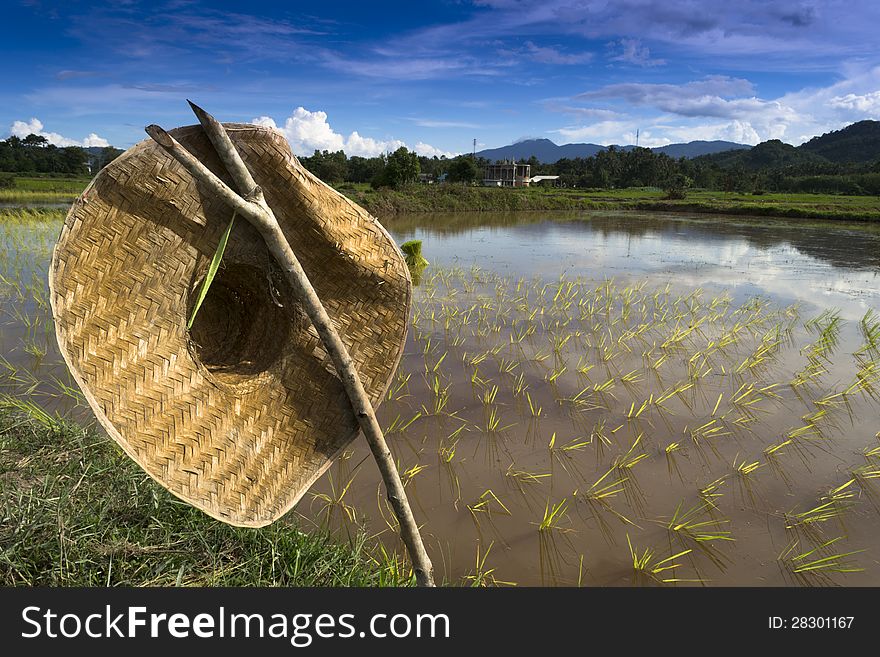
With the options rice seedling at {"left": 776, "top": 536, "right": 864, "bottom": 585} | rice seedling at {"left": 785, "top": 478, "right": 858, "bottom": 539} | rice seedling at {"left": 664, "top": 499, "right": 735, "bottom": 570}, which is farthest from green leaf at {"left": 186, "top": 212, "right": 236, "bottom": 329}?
rice seedling at {"left": 785, "top": 478, "right": 858, "bottom": 539}

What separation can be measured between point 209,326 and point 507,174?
47704 millimetres

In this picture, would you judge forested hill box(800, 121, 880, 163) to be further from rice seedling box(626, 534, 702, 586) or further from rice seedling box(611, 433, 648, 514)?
rice seedling box(626, 534, 702, 586)

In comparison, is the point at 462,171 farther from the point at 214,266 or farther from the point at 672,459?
the point at 214,266

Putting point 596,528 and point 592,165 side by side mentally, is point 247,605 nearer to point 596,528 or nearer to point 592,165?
point 596,528

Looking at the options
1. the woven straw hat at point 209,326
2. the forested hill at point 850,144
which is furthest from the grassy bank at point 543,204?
the forested hill at point 850,144

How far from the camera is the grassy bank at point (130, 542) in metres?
1.50

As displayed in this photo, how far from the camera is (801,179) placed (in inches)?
1475

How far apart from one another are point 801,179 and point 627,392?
142 feet

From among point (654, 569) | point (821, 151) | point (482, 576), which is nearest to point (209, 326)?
point (482, 576)

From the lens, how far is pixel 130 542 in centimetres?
162

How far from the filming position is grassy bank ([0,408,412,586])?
150 cm

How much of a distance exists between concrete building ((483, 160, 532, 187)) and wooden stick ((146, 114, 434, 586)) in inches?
1788

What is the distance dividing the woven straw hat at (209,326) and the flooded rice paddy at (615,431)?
1062mm

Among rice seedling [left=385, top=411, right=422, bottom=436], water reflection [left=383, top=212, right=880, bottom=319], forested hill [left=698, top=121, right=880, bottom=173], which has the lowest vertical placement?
rice seedling [left=385, top=411, right=422, bottom=436]
